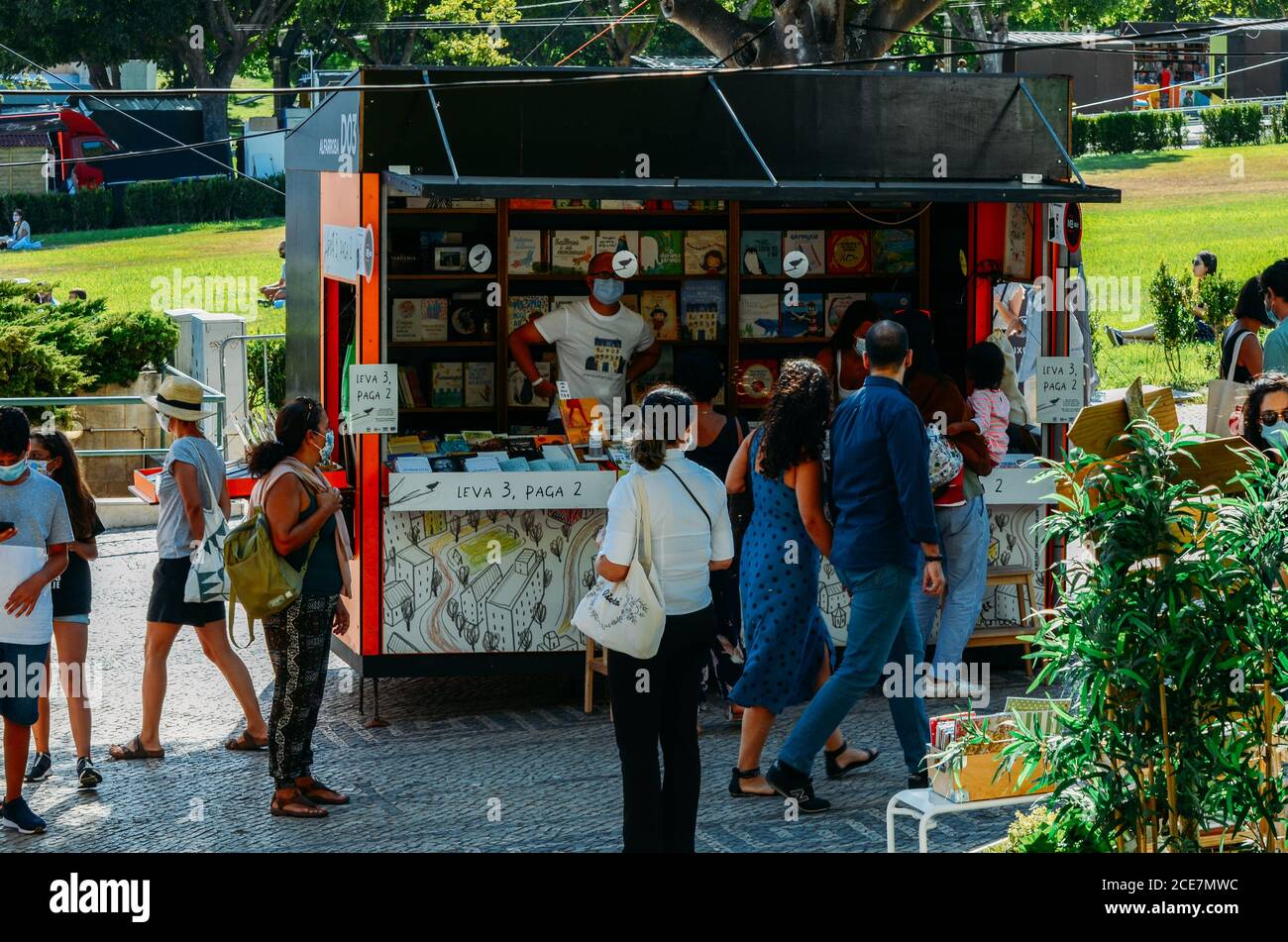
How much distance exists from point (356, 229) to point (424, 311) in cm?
204

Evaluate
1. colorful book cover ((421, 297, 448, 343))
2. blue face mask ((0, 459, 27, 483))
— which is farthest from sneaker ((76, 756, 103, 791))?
colorful book cover ((421, 297, 448, 343))

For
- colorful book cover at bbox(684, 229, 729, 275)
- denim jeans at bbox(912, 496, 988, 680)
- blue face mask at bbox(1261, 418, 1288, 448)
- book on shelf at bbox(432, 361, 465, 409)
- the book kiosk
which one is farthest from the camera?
colorful book cover at bbox(684, 229, 729, 275)

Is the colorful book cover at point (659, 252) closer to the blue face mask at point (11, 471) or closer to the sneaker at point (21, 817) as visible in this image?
the blue face mask at point (11, 471)

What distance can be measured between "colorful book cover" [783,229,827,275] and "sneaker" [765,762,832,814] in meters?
4.63

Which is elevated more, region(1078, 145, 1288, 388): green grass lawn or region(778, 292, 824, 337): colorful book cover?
region(1078, 145, 1288, 388): green grass lawn

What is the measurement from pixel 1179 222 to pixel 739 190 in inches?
1430

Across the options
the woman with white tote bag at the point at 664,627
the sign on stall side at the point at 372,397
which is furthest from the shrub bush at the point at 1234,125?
the woman with white tote bag at the point at 664,627

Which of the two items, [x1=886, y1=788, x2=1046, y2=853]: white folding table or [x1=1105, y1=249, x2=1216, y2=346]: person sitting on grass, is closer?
[x1=886, y1=788, x2=1046, y2=853]: white folding table

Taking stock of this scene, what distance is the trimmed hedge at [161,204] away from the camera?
5191 centimetres

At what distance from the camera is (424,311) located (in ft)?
35.6

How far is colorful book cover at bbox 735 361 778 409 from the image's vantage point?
11.2 metres

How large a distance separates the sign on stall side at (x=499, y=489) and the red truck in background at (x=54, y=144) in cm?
4577

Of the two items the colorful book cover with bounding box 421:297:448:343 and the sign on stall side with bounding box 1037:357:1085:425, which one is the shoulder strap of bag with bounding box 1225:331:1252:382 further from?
the colorful book cover with bounding box 421:297:448:343
